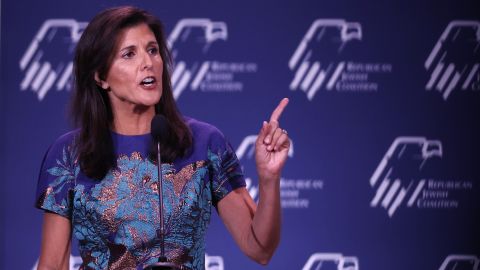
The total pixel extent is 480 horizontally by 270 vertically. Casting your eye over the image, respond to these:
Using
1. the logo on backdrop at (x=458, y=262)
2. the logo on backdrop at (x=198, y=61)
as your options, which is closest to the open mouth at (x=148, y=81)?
the logo on backdrop at (x=198, y=61)

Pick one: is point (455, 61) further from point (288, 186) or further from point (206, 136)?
point (206, 136)

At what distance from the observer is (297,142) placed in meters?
3.73

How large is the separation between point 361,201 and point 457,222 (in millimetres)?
490

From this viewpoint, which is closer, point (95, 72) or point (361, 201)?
point (95, 72)

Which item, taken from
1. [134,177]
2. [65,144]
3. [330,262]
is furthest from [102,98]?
[330,262]

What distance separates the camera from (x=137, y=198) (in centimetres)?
197

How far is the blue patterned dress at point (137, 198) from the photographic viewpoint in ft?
6.35

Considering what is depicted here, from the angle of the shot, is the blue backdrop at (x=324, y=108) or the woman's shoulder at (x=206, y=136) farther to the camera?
the blue backdrop at (x=324, y=108)

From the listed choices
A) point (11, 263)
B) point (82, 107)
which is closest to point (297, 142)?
point (11, 263)

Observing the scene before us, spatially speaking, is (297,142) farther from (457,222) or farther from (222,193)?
(222,193)

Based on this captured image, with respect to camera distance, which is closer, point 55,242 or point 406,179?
point 55,242

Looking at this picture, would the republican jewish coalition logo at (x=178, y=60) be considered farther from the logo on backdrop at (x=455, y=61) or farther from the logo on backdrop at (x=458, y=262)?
the logo on backdrop at (x=458, y=262)

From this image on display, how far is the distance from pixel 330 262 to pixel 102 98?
76.2 inches

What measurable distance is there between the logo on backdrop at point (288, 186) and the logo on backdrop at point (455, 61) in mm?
749
